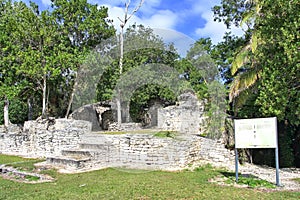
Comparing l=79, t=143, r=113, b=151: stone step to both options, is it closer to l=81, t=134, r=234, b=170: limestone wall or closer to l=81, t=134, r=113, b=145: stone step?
l=81, t=134, r=234, b=170: limestone wall

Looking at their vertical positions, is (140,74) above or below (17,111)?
above

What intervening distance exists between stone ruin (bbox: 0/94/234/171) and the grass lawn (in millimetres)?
1407

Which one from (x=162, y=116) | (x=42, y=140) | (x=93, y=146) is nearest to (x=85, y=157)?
(x=93, y=146)

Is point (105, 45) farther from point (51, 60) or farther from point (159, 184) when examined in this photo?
point (159, 184)

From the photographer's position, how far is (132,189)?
6898mm

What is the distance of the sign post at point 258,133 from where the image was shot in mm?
7633

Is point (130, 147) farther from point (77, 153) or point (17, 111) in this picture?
point (17, 111)

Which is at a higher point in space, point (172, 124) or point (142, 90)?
point (142, 90)

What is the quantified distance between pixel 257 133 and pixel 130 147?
196 inches

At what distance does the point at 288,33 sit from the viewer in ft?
29.8

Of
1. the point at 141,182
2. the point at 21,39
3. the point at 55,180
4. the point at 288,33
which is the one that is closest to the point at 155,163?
the point at 141,182

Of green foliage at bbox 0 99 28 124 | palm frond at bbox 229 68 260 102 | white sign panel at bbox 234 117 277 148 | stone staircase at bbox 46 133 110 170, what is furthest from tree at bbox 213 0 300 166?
green foliage at bbox 0 99 28 124

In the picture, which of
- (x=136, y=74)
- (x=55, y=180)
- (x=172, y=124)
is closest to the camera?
(x=55, y=180)

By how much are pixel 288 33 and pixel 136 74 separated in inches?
414
